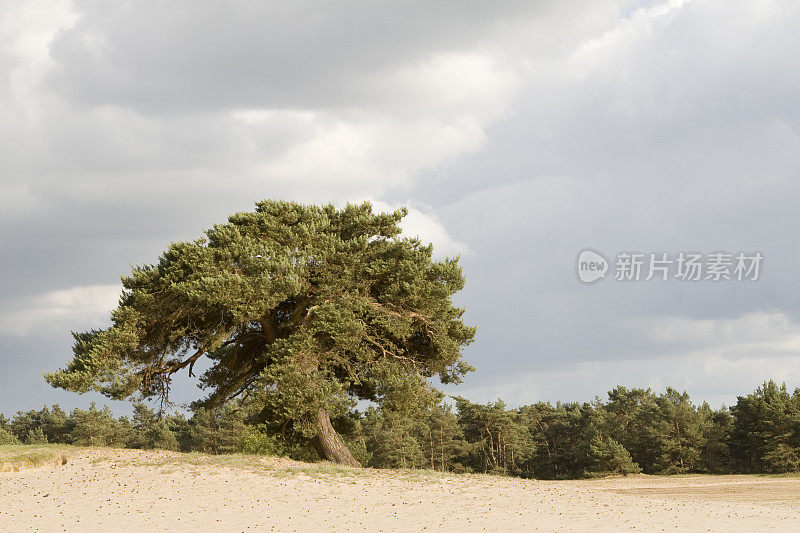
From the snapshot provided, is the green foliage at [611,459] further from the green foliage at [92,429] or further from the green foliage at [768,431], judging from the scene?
the green foliage at [92,429]

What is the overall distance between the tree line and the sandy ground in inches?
459

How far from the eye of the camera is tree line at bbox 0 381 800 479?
5997 centimetres

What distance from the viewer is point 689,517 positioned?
18938 millimetres

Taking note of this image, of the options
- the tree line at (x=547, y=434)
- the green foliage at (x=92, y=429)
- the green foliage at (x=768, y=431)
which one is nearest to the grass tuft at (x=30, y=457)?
the tree line at (x=547, y=434)

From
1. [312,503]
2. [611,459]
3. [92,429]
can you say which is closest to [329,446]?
[312,503]

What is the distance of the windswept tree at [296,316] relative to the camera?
91.3ft

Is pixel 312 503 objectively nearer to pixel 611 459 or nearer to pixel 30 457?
pixel 30 457

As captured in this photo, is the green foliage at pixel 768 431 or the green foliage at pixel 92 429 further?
the green foliage at pixel 92 429

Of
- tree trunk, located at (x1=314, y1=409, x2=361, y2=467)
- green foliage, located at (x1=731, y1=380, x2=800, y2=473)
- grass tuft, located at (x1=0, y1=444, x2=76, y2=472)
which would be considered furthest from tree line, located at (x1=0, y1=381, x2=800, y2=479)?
grass tuft, located at (x1=0, y1=444, x2=76, y2=472)

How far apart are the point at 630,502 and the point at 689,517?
126 inches

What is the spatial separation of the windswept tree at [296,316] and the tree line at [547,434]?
5929 mm

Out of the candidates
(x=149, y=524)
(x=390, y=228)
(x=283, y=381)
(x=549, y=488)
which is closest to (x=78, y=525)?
(x=149, y=524)

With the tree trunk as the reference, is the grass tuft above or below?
below

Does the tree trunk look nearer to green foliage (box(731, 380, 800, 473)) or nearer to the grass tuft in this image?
the grass tuft
